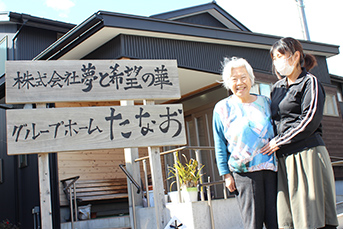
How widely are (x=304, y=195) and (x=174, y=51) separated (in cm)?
565

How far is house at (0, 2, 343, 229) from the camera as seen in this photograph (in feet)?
23.8

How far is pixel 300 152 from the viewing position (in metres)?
2.72

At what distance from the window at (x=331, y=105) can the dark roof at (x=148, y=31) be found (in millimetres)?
2593

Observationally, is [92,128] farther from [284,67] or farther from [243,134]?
[284,67]

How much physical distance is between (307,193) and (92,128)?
7.92 feet

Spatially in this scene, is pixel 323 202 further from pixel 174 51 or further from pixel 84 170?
pixel 84 170

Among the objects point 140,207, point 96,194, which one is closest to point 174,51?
point 140,207

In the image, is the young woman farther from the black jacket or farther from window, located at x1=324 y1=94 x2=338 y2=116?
window, located at x1=324 y1=94 x2=338 y2=116

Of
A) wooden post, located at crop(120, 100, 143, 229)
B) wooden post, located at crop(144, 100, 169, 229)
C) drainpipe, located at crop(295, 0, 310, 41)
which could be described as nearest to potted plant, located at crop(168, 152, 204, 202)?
wooden post, located at crop(120, 100, 143, 229)

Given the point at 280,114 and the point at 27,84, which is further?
the point at 27,84

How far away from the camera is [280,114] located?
9.48 feet

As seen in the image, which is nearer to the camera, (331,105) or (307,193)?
(307,193)

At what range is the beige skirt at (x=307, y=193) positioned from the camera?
2613 millimetres

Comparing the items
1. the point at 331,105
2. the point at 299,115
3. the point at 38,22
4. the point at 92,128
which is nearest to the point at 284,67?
the point at 299,115
